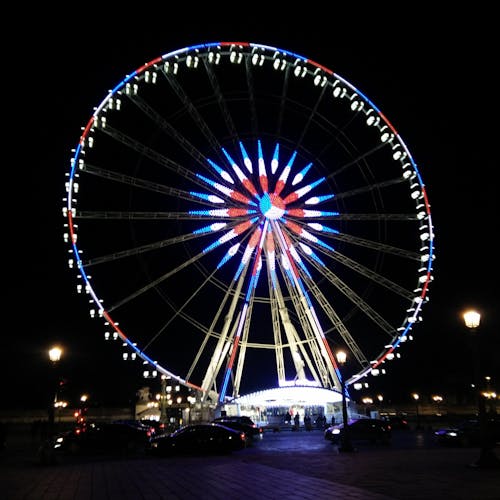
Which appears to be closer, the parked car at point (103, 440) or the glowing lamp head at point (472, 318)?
the glowing lamp head at point (472, 318)

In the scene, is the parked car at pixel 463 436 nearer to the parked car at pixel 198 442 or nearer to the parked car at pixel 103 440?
the parked car at pixel 198 442

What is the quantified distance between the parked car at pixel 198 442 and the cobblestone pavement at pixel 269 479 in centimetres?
368

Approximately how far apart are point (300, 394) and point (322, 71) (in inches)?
787

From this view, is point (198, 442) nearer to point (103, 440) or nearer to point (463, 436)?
point (103, 440)

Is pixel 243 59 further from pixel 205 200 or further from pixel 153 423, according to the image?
pixel 153 423

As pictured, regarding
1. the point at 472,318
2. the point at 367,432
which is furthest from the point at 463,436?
the point at 472,318

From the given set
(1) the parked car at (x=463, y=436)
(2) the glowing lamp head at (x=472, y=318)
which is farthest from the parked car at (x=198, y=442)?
(2) the glowing lamp head at (x=472, y=318)

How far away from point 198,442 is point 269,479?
32.6ft

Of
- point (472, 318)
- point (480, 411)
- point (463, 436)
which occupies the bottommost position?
point (463, 436)

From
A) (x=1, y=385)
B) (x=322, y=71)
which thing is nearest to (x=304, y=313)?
(x=322, y=71)

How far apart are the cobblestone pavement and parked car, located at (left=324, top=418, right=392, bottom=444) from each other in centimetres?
805

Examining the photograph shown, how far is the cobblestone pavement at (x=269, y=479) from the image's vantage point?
1028cm

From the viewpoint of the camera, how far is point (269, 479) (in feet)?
41.0

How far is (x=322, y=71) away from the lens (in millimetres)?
33844
